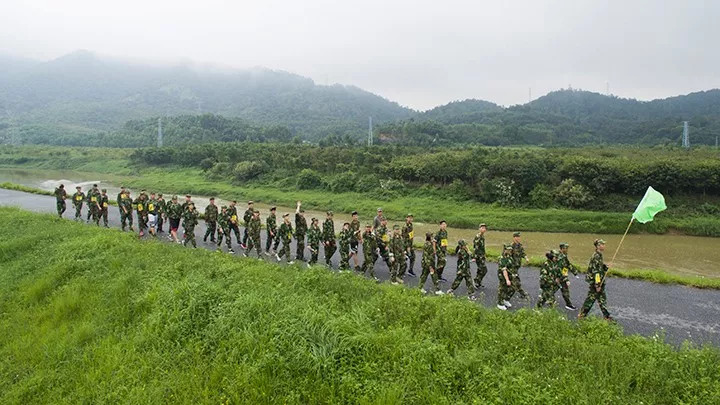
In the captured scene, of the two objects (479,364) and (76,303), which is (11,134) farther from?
(479,364)

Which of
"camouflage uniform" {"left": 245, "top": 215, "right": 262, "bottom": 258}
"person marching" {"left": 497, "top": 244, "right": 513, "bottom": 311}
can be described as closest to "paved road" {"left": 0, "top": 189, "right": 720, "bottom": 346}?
"person marching" {"left": 497, "top": 244, "right": 513, "bottom": 311}

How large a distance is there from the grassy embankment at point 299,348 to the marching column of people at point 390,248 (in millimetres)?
1603

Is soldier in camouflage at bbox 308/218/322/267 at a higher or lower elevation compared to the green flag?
lower

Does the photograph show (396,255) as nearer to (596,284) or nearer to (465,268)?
(465,268)

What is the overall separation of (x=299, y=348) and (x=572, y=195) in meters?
26.9

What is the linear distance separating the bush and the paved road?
17.1m

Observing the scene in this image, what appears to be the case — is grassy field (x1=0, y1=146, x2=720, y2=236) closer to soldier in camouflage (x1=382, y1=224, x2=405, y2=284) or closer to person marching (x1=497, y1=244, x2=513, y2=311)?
soldier in camouflage (x1=382, y1=224, x2=405, y2=284)

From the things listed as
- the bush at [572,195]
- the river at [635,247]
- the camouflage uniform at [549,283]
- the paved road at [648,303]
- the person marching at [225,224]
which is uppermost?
the bush at [572,195]

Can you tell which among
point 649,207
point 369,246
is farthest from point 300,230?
point 649,207

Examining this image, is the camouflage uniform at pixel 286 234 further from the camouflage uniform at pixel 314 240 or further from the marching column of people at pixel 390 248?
the camouflage uniform at pixel 314 240

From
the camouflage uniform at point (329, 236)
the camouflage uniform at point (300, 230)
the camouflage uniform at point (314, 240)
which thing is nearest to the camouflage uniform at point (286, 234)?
the camouflage uniform at point (300, 230)

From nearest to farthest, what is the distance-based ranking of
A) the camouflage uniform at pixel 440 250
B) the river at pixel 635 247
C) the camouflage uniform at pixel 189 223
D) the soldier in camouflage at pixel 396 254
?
the camouflage uniform at pixel 440 250, the soldier in camouflage at pixel 396 254, the camouflage uniform at pixel 189 223, the river at pixel 635 247

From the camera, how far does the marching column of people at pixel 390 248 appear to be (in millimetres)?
10051

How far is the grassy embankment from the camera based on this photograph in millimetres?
6195
